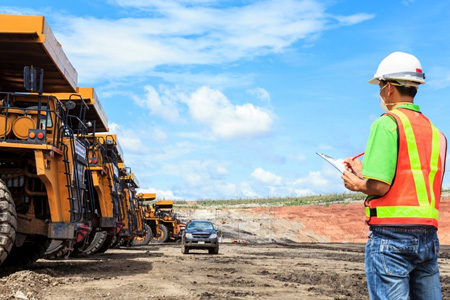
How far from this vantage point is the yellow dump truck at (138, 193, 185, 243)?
43.4 metres

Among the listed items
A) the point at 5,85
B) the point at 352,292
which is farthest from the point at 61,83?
the point at 352,292

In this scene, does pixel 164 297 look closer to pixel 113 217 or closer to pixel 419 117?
pixel 419 117

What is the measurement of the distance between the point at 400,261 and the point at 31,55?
29.6 ft

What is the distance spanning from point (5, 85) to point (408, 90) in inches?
416

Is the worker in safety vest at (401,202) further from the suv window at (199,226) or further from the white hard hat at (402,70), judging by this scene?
the suv window at (199,226)

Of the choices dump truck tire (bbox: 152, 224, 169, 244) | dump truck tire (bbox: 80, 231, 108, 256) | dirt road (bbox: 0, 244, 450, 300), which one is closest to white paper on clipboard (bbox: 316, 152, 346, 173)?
dirt road (bbox: 0, 244, 450, 300)

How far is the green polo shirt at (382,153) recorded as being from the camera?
11.5ft

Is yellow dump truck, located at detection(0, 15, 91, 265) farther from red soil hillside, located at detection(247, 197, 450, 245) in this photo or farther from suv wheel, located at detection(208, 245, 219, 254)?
red soil hillside, located at detection(247, 197, 450, 245)

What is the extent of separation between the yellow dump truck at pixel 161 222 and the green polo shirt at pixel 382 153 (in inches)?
1545

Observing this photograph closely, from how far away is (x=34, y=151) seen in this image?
34.4 feet

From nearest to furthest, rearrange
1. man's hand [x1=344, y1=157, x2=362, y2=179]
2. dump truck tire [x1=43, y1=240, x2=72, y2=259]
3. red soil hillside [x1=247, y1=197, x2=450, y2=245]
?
man's hand [x1=344, y1=157, x2=362, y2=179] → dump truck tire [x1=43, y1=240, x2=72, y2=259] → red soil hillside [x1=247, y1=197, x2=450, y2=245]

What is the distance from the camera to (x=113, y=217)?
55.2ft

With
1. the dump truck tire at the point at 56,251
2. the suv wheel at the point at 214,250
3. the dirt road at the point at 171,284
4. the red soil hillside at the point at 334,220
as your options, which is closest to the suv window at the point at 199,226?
the suv wheel at the point at 214,250

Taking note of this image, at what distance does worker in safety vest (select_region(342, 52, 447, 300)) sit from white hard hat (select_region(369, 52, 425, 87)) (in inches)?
9.1
